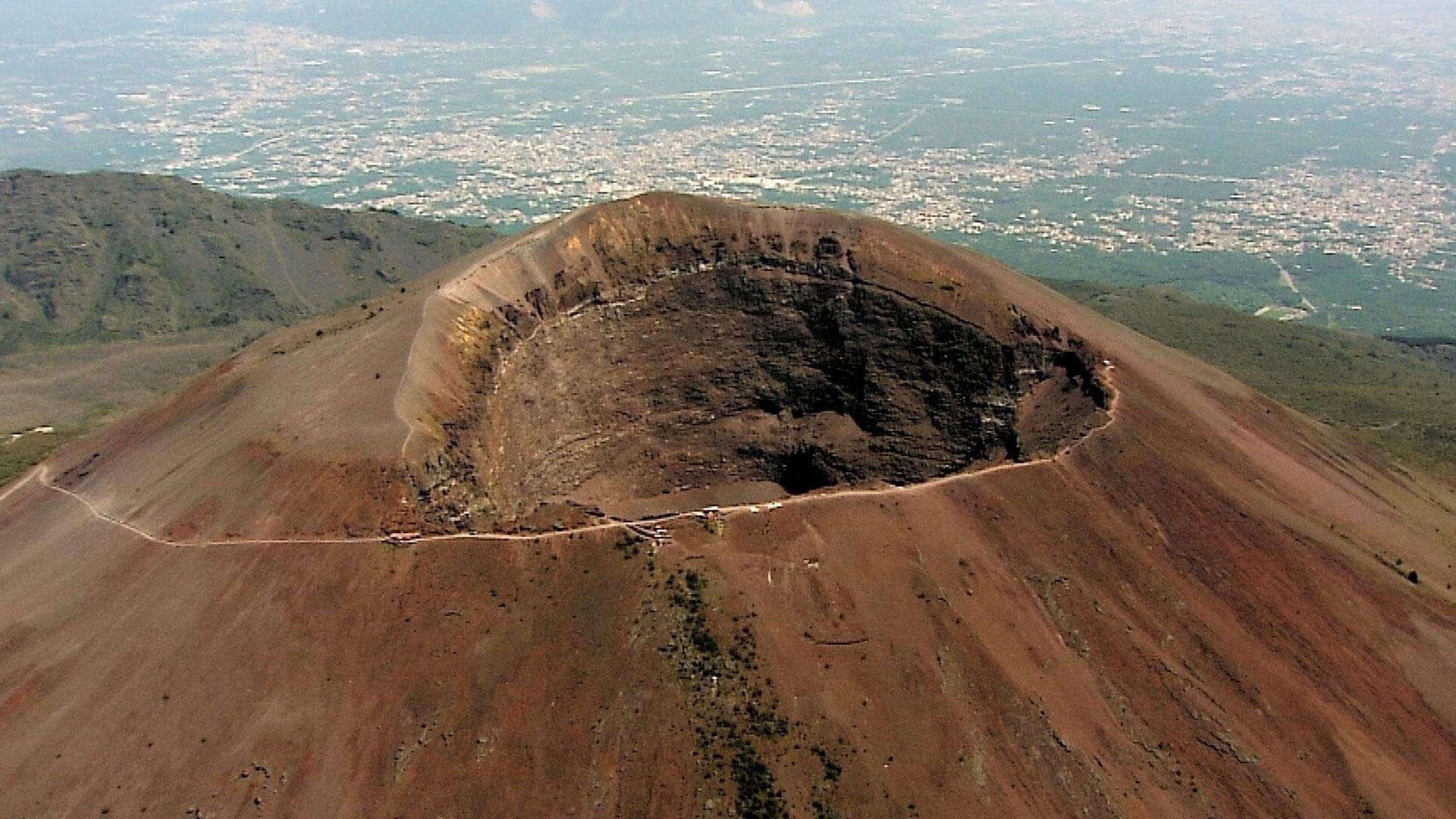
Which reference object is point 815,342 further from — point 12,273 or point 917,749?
point 12,273

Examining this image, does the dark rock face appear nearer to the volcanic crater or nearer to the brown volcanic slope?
the volcanic crater

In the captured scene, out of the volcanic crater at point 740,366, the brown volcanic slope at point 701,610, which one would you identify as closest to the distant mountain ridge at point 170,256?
the brown volcanic slope at point 701,610

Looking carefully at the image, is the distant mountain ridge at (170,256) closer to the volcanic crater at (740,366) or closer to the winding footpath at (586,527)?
the volcanic crater at (740,366)

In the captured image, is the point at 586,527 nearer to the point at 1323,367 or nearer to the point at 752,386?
the point at 752,386

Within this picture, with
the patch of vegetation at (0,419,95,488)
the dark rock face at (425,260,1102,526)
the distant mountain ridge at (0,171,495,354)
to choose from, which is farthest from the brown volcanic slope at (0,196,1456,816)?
the distant mountain ridge at (0,171,495,354)

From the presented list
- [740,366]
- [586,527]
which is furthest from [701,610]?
[740,366]

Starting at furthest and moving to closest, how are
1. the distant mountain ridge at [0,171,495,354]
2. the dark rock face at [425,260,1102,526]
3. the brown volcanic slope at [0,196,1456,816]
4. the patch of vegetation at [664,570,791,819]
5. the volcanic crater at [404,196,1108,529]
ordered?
the distant mountain ridge at [0,171,495,354], the dark rock face at [425,260,1102,526], the volcanic crater at [404,196,1108,529], the brown volcanic slope at [0,196,1456,816], the patch of vegetation at [664,570,791,819]
